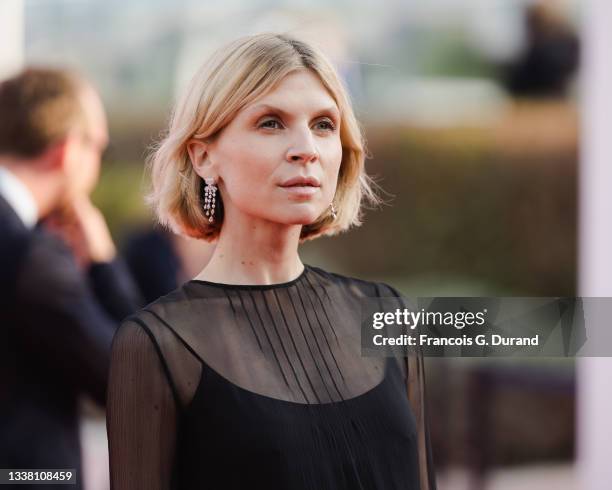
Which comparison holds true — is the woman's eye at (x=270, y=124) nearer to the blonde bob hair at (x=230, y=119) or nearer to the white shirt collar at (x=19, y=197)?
the blonde bob hair at (x=230, y=119)

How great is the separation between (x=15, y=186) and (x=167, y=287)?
56 centimetres

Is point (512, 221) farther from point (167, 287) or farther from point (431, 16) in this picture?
point (167, 287)

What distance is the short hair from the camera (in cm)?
271

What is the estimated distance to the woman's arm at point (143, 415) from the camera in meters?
1.35

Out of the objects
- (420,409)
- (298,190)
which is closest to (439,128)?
(420,409)

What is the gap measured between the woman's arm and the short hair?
1456 millimetres

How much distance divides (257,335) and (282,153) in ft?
0.84

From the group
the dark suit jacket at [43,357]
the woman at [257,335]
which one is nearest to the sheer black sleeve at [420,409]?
the woman at [257,335]

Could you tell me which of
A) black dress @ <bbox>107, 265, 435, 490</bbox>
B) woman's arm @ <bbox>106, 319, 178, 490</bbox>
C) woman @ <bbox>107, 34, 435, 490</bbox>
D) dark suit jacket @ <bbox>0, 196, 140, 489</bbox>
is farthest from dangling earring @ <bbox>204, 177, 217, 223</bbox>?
dark suit jacket @ <bbox>0, 196, 140, 489</bbox>

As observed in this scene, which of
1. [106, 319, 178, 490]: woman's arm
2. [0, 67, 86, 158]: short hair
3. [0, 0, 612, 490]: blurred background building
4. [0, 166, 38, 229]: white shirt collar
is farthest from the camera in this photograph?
[0, 0, 612, 490]: blurred background building

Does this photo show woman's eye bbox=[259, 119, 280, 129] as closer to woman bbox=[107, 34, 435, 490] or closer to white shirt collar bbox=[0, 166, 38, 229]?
woman bbox=[107, 34, 435, 490]

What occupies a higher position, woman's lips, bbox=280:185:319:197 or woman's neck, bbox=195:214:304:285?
woman's lips, bbox=280:185:319:197

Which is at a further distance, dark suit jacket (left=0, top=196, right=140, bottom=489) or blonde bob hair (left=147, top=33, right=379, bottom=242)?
dark suit jacket (left=0, top=196, right=140, bottom=489)

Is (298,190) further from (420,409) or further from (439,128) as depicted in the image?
(439,128)
